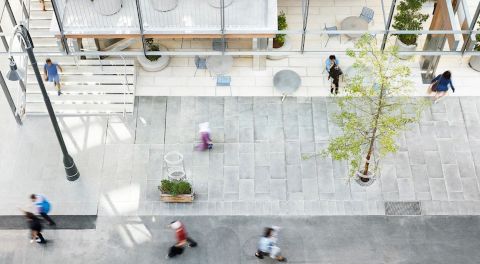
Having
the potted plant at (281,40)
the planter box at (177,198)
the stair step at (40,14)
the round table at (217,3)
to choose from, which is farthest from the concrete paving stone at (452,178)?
the stair step at (40,14)

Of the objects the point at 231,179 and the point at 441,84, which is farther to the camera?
the point at 441,84

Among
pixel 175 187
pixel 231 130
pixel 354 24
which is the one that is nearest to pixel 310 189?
pixel 231 130

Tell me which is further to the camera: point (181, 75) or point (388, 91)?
point (181, 75)

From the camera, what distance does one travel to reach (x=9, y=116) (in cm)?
2073

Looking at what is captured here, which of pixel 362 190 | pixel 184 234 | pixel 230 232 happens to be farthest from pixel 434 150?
pixel 184 234

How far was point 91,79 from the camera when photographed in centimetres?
2122

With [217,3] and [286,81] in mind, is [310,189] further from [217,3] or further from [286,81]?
[217,3]

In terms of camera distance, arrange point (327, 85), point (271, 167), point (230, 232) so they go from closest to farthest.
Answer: point (230, 232), point (271, 167), point (327, 85)

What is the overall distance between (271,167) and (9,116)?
8954 mm

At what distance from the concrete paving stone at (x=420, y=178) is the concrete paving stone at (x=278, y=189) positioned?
4038mm

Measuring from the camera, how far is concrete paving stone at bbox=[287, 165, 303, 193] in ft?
62.5

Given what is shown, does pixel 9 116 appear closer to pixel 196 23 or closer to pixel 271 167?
pixel 196 23

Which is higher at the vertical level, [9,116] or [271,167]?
[9,116]

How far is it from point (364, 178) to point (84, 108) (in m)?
9.46
